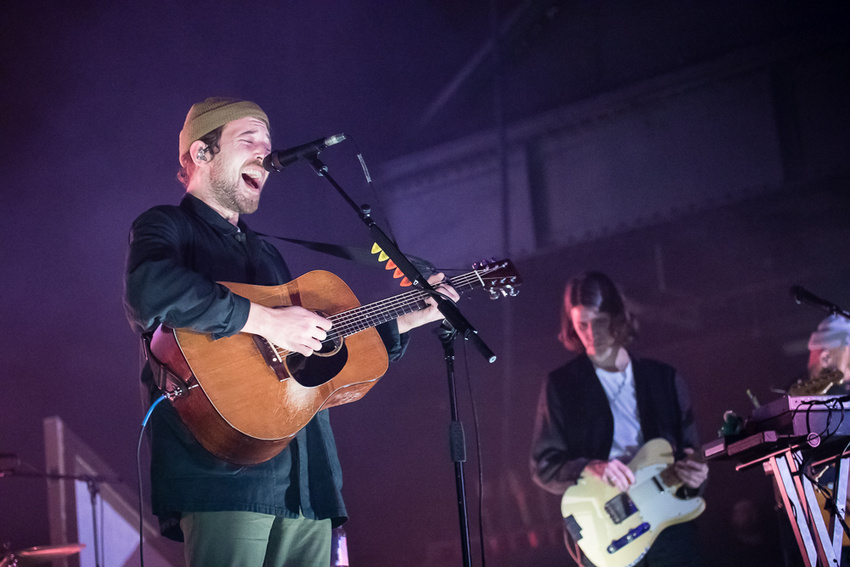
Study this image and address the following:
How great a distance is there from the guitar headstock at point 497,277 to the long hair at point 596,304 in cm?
212

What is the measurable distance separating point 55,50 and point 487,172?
315 centimetres

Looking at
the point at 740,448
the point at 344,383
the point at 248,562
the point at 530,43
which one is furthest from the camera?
the point at 530,43

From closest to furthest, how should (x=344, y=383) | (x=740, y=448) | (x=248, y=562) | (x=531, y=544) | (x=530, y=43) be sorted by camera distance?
(x=248, y=562), (x=344, y=383), (x=740, y=448), (x=531, y=544), (x=530, y=43)

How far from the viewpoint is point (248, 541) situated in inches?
81.9

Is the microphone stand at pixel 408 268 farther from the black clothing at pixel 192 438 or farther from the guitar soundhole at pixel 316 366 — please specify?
the black clothing at pixel 192 438

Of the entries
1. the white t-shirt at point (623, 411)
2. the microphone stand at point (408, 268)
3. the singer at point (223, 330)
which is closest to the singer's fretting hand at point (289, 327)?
the singer at point (223, 330)

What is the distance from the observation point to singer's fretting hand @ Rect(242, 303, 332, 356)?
2.21 metres

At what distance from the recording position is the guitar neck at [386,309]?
100.0 inches

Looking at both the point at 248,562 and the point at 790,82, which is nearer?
the point at 248,562

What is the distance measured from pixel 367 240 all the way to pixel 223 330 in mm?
2973

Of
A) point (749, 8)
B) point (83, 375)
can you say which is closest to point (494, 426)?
point (83, 375)

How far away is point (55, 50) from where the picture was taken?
4613 millimetres

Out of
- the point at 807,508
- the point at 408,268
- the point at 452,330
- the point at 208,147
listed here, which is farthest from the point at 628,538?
the point at 208,147

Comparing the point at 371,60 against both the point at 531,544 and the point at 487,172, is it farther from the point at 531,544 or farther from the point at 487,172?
the point at 531,544
